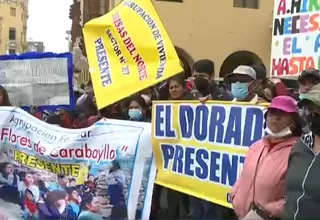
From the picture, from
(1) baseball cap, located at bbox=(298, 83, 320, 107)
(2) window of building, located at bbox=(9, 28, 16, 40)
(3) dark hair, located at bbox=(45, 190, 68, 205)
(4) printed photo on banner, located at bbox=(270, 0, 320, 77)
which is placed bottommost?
(2) window of building, located at bbox=(9, 28, 16, 40)

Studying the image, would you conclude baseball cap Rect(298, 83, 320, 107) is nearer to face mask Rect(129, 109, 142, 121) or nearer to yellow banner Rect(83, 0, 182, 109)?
yellow banner Rect(83, 0, 182, 109)

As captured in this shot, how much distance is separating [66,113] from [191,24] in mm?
14109

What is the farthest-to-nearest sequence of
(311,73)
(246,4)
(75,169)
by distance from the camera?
(246,4), (75,169), (311,73)

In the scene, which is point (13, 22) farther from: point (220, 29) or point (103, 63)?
point (103, 63)

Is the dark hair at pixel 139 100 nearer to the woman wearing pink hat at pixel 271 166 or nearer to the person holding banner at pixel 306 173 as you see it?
the woman wearing pink hat at pixel 271 166

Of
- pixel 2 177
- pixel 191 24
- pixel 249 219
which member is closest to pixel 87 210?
pixel 2 177

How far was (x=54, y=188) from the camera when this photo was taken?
686cm

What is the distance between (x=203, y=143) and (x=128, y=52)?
4.42 ft

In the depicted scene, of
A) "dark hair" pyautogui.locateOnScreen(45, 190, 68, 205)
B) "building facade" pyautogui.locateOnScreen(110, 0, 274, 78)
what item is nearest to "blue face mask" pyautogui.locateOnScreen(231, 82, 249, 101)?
"dark hair" pyautogui.locateOnScreen(45, 190, 68, 205)

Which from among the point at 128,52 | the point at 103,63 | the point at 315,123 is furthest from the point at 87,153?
the point at 315,123

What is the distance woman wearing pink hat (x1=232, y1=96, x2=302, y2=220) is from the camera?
14.5 ft

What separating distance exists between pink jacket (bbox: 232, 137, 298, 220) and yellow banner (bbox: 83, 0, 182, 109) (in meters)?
1.65

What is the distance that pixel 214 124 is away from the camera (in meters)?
5.75

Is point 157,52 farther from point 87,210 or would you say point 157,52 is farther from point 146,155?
point 87,210
